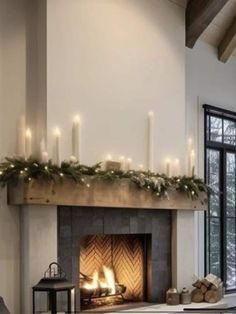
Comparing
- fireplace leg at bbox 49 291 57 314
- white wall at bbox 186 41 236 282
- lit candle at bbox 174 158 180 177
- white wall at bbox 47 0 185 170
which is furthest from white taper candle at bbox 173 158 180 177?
fireplace leg at bbox 49 291 57 314

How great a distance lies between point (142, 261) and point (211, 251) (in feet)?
5.05

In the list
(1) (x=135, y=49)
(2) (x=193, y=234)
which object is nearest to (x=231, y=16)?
(1) (x=135, y=49)

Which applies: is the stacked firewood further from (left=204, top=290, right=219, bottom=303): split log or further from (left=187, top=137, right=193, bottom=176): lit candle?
(left=187, top=137, right=193, bottom=176): lit candle

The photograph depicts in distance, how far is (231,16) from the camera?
730 centimetres

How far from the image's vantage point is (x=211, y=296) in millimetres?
6211

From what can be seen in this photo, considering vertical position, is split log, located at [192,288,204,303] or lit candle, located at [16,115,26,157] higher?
lit candle, located at [16,115,26,157]

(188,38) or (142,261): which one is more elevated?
(188,38)

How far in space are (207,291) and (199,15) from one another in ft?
10.5

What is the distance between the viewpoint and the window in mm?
7426

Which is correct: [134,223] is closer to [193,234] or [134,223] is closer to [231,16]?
[193,234]

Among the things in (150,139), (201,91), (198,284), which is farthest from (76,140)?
(201,91)

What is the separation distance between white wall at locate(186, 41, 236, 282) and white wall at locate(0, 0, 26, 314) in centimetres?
265

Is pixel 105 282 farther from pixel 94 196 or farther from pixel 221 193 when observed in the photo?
pixel 221 193

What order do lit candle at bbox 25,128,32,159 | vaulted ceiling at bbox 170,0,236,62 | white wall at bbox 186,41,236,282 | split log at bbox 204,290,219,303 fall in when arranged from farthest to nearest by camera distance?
white wall at bbox 186,41,236,282 < vaulted ceiling at bbox 170,0,236,62 < split log at bbox 204,290,219,303 < lit candle at bbox 25,128,32,159
